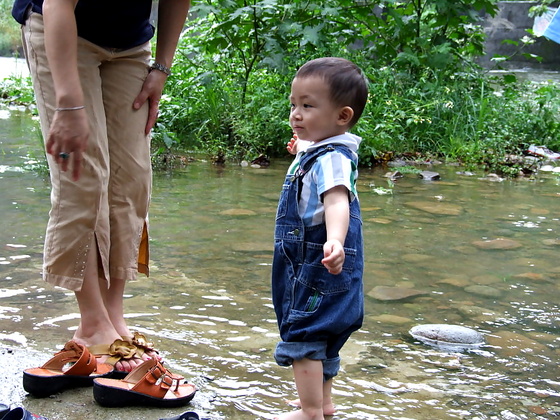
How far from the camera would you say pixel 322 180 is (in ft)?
6.49

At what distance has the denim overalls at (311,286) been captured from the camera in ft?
6.51

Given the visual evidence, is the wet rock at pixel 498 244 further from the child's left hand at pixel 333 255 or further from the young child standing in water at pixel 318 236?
the child's left hand at pixel 333 255

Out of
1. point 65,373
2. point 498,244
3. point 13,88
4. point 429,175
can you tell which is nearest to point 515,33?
point 13,88

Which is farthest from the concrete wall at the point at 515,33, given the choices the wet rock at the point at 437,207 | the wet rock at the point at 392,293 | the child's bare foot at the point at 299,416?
the child's bare foot at the point at 299,416

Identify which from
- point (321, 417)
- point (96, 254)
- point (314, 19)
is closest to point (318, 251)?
point (321, 417)

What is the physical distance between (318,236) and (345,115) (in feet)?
1.10

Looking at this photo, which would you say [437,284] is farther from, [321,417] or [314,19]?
[314,19]

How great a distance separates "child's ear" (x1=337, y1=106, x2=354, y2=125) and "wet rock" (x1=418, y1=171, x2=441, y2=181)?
398cm

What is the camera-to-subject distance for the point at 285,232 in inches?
80.0

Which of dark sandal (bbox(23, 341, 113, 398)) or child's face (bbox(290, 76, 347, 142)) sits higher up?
child's face (bbox(290, 76, 347, 142))

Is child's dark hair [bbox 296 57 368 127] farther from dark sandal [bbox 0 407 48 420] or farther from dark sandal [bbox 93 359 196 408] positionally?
dark sandal [bbox 0 407 48 420]

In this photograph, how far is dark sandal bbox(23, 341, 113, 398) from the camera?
6.86 feet

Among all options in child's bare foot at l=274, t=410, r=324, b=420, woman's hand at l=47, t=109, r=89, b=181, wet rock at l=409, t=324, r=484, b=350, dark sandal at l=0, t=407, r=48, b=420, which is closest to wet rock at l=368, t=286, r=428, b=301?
wet rock at l=409, t=324, r=484, b=350

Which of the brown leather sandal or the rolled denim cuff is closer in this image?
the rolled denim cuff
